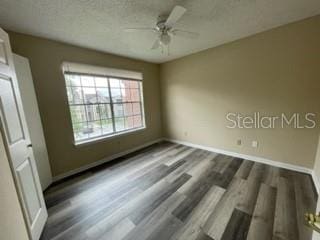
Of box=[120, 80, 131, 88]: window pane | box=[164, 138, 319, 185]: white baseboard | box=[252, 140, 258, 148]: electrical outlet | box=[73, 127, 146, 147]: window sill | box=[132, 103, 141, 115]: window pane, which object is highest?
box=[120, 80, 131, 88]: window pane

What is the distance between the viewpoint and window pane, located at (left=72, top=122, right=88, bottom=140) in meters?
2.86

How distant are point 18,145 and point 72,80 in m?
1.78

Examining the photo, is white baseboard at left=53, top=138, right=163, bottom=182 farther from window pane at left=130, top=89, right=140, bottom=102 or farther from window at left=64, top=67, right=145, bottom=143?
window pane at left=130, top=89, right=140, bottom=102

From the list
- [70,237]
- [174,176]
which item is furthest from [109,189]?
[174,176]

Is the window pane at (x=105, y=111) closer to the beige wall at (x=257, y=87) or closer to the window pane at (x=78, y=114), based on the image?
the window pane at (x=78, y=114)

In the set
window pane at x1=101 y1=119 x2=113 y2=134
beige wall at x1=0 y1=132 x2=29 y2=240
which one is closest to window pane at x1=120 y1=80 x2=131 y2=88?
window pane at x1=101 y1=119 x2=113 y2=134

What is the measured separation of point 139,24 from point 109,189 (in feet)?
8.38

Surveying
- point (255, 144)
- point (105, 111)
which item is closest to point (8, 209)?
point (105, 111)

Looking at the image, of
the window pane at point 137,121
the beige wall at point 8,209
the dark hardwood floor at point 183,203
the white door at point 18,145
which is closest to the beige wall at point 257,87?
the dark hardwood floor at point 183,203

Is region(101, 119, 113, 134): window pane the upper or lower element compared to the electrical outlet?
upper

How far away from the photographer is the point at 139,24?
2.05 m

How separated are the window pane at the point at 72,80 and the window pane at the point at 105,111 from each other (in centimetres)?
64

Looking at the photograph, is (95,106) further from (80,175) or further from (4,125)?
(4,125)

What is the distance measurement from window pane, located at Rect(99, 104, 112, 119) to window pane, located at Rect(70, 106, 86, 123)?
15.0 inches
